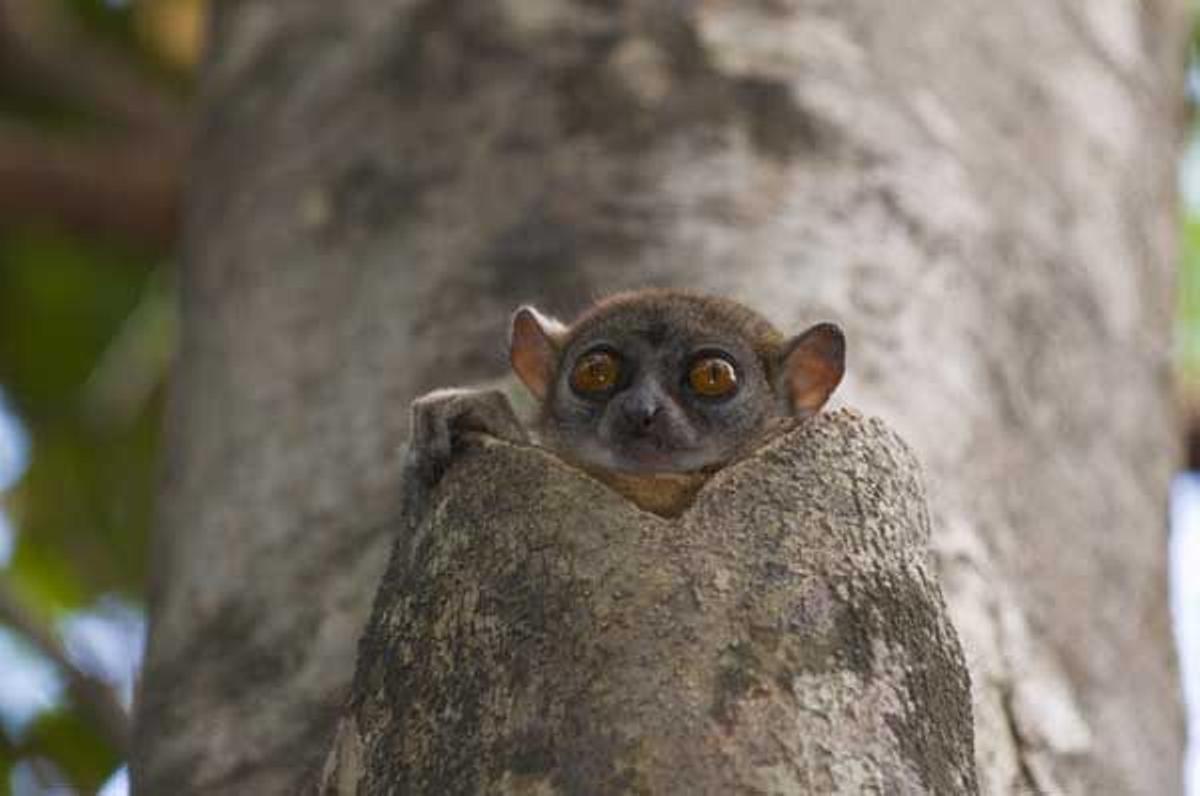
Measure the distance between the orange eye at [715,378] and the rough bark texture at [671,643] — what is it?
4.28 feet

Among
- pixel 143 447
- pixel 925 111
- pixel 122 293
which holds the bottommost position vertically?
pixel 925 111

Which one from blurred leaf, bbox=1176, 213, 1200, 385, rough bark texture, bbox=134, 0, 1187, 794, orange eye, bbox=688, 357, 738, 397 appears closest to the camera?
rough bark texture, bbox=134, 0, 1187, 794

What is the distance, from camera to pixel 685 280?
11.8 feet

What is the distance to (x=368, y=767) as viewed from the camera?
2377 millimetres

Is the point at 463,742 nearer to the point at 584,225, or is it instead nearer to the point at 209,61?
the point at 584,225

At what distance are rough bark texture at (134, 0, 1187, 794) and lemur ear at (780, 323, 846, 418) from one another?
0.06m

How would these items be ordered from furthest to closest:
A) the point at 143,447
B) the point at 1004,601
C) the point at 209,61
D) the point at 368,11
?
the point at 143,447
the point at 209,61
the point at 368,11
the point at 1004,601

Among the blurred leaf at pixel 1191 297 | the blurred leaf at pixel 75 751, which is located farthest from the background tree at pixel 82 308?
the blurred leaf at pixel 1191 297

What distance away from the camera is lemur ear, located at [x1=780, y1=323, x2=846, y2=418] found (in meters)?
3.27

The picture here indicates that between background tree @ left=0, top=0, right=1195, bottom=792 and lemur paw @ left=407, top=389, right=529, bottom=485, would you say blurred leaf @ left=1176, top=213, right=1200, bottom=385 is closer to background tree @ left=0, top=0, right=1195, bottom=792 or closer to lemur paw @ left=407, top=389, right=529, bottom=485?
background tree @ left=0, top=0, right=1195, bottom=792

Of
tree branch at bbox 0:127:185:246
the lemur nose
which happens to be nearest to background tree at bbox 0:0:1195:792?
the lemur nose

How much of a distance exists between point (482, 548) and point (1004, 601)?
1.04 meters

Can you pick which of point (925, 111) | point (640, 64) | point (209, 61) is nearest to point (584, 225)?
point (640, 64)

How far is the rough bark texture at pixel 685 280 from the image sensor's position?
3250mm
